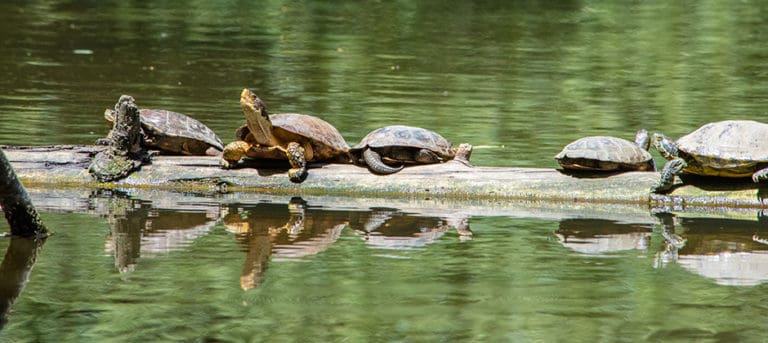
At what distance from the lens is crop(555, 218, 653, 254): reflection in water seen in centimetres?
758

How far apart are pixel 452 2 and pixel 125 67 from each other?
459 inches

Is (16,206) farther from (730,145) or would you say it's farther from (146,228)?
(730,145)

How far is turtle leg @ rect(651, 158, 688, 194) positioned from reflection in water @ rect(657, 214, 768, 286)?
7.9 inches

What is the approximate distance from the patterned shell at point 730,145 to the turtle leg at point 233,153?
3.00m

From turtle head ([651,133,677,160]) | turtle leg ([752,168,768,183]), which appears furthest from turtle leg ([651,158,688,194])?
turtle leg ([752,168,768,183])

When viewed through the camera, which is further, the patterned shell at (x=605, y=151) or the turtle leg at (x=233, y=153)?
the turtle leg at (x=233, y=153)

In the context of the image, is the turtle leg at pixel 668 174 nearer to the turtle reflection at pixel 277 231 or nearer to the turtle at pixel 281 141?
the turtle reflection at pixel 277 231

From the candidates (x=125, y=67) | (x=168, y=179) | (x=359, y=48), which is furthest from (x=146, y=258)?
(x=359, y=48)

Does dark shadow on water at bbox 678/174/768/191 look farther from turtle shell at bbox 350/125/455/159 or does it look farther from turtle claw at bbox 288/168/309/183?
turtle claw at bbox 288/168/309/183

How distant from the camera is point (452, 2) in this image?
28.5 m

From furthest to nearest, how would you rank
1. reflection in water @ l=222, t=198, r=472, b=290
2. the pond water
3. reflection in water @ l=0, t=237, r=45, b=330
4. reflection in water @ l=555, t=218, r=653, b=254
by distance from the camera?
reflection in water @ l=555, t=218, r=653, b=254
reflection in water @ l=222, t=198, r=472, b=290
reflection in water @ l=0, t=237, r=45, b=330
the pond water

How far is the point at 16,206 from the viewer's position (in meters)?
7.16

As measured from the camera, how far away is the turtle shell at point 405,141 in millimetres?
9289

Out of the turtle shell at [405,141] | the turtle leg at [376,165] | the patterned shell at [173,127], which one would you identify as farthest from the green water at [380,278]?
the patterned shell at [173,127]
